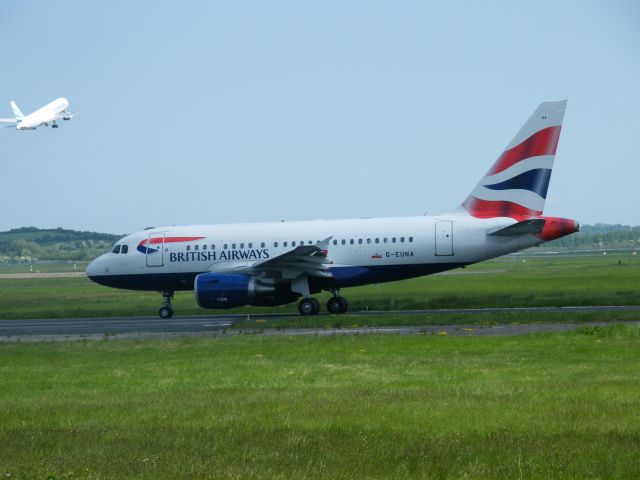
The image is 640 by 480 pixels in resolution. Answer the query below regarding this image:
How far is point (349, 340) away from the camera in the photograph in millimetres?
22828

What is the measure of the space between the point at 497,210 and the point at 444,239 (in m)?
2.16

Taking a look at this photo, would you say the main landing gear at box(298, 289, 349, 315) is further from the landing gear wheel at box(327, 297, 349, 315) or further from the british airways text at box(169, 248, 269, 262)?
the british airways text at box(169, 248, 269, 262)

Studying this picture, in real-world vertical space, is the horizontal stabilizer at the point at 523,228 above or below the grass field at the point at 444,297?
above

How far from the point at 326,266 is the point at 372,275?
1.66 metres

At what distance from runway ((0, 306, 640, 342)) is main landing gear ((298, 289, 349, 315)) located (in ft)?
1.74

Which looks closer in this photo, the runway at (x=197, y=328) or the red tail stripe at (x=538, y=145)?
the runway at (x=197, y=328)

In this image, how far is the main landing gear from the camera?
3472cm

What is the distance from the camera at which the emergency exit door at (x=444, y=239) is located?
3378 cm

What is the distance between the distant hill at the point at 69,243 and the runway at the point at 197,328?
318 ft

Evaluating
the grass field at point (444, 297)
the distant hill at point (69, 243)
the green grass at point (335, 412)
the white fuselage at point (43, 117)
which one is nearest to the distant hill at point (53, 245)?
the distant hill at point (69, 243)

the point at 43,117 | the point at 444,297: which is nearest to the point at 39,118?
the point at 43,117

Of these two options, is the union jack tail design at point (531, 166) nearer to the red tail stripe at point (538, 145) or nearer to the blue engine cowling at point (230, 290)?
the red tail stripe at point (538, 145)

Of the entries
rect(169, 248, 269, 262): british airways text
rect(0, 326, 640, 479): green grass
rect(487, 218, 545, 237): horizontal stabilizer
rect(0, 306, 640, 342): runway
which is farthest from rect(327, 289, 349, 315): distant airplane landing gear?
rect(0, 326, 640, 479): green grass

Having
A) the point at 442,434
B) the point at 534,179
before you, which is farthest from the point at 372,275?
the point at 442,434
